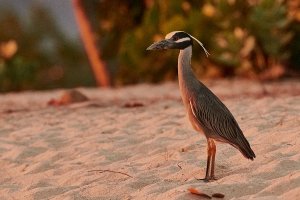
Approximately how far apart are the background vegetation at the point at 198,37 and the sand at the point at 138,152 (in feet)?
9.80

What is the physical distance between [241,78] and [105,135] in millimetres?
Result: 7328

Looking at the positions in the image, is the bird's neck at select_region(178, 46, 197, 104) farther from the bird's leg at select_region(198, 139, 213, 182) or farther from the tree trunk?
the tree trunk

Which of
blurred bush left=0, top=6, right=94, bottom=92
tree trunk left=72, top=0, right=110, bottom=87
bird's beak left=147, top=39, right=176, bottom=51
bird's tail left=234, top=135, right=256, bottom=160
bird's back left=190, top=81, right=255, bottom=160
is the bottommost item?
blurred bush left=0, top=6, right=94, bottom=92

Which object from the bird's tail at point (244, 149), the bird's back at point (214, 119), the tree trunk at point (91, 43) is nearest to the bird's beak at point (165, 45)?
the bird's back at point (214, 119)

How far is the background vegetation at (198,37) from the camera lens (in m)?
14.4

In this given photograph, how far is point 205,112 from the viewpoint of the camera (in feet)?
19.6

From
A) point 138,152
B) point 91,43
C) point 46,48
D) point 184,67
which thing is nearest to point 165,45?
point 184,67

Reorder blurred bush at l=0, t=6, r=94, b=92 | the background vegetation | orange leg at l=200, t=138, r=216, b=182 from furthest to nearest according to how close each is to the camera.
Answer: blurred bush at l=0, t=6, r=94, b=92 → the background vegetation → orange leg at l=200, t=138, r=216, b=182

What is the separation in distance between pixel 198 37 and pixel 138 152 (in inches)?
316

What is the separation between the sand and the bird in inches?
9.1

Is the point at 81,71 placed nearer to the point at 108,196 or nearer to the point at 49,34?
the point at 49,34

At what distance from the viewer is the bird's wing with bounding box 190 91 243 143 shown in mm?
5941

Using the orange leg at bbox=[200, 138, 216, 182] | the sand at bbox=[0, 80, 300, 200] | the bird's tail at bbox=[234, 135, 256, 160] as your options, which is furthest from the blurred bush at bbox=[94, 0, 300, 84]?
the bird's tail at bbox=[234, 135, 256, 160]

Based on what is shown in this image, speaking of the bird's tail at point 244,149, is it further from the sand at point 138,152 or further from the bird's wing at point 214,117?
the sand at point 138,152
